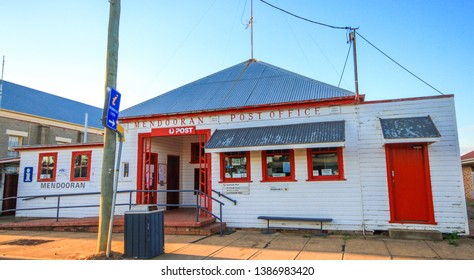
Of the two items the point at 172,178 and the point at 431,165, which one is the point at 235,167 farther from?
the point at 431,165

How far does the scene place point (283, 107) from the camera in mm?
10523

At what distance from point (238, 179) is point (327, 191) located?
291cm

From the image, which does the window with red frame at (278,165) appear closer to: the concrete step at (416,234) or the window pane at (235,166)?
the window pane at (235,166)

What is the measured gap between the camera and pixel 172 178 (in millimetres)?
13805

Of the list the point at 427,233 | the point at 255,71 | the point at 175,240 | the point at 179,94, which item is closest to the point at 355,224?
the point at 427,233

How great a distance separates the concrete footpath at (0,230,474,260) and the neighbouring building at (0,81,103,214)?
607 inches

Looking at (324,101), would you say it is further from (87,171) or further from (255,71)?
(87,171)

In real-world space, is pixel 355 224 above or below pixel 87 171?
below

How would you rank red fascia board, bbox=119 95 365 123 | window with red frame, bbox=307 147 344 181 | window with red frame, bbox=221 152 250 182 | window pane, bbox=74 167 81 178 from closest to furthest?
1. window with red frame, bbox=307 147 344 181
2. red fascia board, bbox=119 95 365 123
3. window with red frame, bbox=221 152 250 182
4. window pane, bbox=74 167 81 178

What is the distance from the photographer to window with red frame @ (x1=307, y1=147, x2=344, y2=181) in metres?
9.65

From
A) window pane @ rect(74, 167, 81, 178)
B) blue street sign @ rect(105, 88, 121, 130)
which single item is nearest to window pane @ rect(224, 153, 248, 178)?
blue street sign @ rect(105, 88, 121, 130)

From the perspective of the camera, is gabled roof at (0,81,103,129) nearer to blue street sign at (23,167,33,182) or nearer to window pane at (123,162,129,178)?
blue street sign at (23,167,33,182)

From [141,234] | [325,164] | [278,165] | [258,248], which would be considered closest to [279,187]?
[278,165]

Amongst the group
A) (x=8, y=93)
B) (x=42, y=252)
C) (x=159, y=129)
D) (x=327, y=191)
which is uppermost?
(x=8, y=93)
